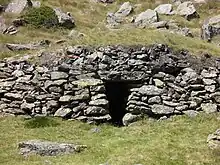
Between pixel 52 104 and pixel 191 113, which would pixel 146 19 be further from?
pixel 52 104

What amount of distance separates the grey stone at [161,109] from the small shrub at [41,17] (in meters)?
17.3

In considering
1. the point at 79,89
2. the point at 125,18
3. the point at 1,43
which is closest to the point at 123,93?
the point at 79,89

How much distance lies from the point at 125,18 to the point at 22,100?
21047 millimetres

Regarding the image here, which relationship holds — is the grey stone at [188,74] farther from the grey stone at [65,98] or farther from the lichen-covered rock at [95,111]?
the grey stone at [65,98]

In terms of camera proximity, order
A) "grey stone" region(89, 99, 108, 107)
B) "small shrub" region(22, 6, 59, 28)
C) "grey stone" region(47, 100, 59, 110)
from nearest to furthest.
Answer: "grey stone" region(89, 99, 108, 107) < "grey stone" region(47, 100, 59, 110) < "small shrub" region(22, 6, 59, 28)

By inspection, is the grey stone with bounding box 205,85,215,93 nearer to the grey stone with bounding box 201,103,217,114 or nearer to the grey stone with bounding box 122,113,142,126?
the grey stone with bounding box 201,103,217,114

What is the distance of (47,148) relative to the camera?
18891 mm

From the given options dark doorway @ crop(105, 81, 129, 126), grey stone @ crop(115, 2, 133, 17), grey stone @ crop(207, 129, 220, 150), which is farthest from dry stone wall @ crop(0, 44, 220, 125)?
grey stone @ crop(115, 2, 133, 17)

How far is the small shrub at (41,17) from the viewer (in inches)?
1566

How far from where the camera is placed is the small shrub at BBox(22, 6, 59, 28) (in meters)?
39.8

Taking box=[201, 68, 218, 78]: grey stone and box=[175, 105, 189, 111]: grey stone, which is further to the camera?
box=[201, 68, 218, 78]: grey stone

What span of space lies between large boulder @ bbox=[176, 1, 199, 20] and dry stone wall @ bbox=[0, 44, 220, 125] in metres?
17.9

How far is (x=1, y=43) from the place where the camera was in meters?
34.5

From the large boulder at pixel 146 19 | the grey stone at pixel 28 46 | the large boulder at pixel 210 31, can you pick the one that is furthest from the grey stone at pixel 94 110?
the large boulder at pixel 146 19
